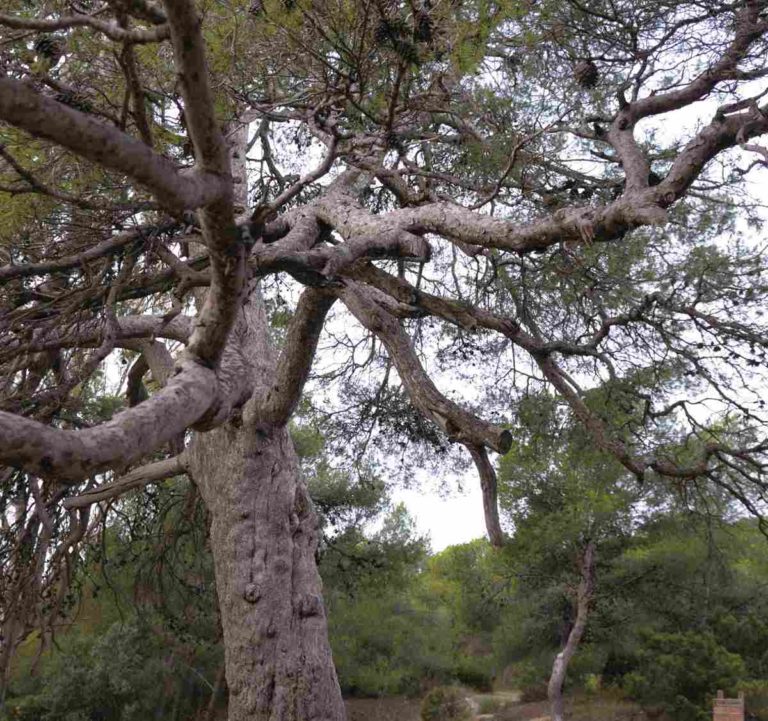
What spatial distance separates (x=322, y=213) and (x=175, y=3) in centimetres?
339

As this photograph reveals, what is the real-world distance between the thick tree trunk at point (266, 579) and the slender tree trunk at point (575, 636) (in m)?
8.58

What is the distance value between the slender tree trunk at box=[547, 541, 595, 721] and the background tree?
7.02 m

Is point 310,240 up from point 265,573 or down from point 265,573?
up

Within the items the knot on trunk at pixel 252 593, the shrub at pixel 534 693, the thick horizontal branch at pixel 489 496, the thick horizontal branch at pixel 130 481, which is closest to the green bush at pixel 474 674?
the shrub at pixel 534 693

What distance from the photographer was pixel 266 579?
184 inches

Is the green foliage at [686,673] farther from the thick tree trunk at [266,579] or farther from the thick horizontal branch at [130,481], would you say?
the thick horizontal branch at [130,481]

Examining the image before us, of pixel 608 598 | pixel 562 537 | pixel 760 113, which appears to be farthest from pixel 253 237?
pixel 608 598

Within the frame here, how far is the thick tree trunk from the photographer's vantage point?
14.8 ft

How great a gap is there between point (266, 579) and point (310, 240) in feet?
6.58

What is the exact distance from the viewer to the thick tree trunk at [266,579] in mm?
4512

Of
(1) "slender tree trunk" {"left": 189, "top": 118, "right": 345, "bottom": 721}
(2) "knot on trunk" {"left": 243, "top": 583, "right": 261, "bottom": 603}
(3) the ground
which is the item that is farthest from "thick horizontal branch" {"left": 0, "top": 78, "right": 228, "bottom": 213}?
(3) the ground

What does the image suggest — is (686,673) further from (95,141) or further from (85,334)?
(95,141)

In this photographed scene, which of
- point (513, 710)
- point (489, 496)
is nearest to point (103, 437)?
point (489, 496)

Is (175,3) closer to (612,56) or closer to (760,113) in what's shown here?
(760,113)
